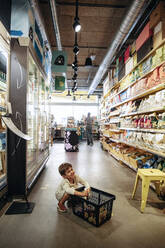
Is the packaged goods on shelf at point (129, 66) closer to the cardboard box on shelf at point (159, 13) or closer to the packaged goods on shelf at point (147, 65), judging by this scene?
the packaged goods on shelf at point (147, 65)

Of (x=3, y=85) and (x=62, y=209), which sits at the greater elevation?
(x=3, y=85)

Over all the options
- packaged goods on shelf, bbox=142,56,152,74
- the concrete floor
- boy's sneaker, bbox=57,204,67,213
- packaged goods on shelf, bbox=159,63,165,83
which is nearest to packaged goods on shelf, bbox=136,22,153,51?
packaged goods on shelf, bbox=142,56,152,74

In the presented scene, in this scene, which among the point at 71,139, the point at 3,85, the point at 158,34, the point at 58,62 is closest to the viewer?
the point at 3,85

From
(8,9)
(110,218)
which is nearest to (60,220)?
(110,218)

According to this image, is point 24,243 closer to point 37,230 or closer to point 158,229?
point 37,230

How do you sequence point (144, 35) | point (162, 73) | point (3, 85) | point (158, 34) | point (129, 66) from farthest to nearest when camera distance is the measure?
point (129, 66) < point (144, 35) < point (158, 34) < point (162, 73) < point (3, 85)

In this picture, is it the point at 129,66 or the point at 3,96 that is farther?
the point at 129,66

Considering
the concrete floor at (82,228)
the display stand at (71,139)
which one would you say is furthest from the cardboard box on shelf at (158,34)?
the display stand at (71,139)

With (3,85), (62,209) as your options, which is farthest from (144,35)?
(62,209)

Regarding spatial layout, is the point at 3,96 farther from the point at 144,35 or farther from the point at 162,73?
the point at 144,35

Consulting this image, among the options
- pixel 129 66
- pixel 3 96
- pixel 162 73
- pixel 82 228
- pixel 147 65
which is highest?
pixel 129 66

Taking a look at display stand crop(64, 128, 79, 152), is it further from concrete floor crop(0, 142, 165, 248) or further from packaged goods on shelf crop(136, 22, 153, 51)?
concrete floor crop(0, 142, 165, 248)

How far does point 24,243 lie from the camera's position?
5.21 ft

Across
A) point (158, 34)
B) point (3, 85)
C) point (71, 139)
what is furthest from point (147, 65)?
point (71, 139)
